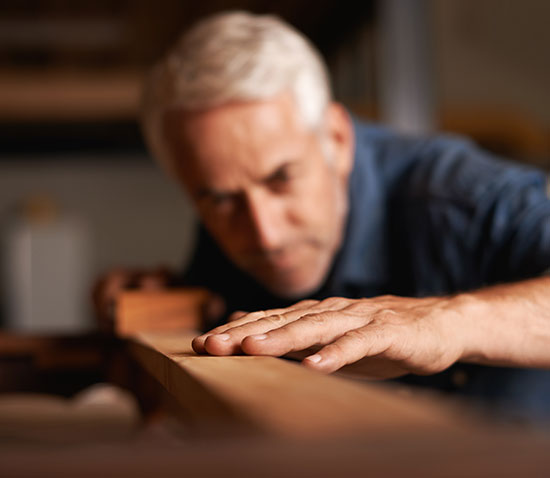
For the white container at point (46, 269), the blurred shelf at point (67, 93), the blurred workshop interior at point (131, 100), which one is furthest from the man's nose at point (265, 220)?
the white container at point (46, 269)

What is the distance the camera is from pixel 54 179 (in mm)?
4613

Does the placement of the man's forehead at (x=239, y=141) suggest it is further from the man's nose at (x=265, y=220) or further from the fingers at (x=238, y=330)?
the fingers at (x=238, y=330)

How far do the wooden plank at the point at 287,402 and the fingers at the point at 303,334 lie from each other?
1 cm

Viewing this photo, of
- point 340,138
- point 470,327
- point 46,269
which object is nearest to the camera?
point 470,327

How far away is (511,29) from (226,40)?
11.0ft

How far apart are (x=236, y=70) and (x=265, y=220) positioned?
190 mm

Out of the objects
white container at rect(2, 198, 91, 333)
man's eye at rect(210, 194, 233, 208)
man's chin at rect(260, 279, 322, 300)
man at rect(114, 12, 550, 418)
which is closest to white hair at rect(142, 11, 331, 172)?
man at rect(114, 12, 550, 418)

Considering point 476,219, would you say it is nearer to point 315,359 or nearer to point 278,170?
point 278,170

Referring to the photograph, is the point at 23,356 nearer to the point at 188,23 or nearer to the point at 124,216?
the point at 188,23

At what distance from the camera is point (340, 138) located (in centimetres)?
96

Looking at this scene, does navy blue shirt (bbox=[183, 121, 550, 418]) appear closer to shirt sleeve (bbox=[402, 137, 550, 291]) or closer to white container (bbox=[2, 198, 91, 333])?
shirt sleeve (bbox=[402, 137, 550, 291])

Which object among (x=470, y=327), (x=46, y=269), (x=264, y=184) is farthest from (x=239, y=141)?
(x=46, y=269)

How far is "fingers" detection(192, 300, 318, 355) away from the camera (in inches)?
14.1

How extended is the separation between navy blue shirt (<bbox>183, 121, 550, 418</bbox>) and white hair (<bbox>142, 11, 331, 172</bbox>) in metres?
0.16
